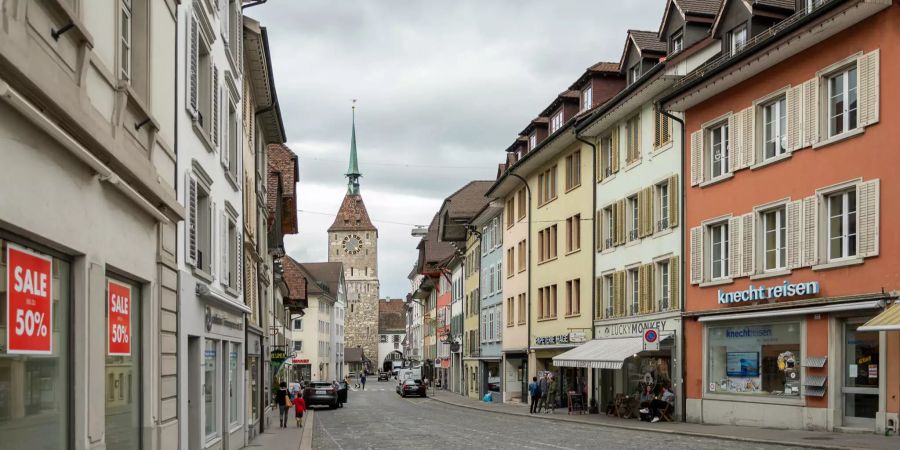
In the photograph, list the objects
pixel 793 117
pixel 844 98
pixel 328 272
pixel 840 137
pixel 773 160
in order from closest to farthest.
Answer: pixel 840 137
pixel 844 98
pixel 793 117
pixel 773 160
pixel 328 272

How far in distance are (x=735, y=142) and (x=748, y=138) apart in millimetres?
722

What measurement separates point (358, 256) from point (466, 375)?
10484 cm

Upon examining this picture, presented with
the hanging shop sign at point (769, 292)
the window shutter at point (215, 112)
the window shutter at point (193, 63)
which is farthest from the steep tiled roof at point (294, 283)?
the window shutter at point (193, 63)

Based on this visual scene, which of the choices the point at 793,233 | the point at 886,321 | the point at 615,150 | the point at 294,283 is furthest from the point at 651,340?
the point at 294,283

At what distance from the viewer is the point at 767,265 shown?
27234mm

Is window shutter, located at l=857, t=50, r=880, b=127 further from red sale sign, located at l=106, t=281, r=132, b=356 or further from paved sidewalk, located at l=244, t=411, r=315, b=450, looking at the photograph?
red sale sign, located at l=106, t=281, r=132, b=356

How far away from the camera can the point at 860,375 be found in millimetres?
23594

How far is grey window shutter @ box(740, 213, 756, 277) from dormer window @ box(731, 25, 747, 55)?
454 cm

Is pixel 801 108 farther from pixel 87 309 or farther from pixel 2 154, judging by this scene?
pixel 2 154

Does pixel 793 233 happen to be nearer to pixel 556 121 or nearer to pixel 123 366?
pixel 123 366

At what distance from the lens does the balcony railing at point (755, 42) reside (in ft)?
81.1

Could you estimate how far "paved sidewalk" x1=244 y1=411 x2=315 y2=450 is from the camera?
26666mm

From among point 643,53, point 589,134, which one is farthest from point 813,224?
point 589,134

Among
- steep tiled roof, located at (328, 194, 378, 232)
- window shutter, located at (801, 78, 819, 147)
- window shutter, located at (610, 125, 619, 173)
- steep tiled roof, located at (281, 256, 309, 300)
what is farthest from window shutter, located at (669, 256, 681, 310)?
steep tiled roof, located at (328, 194, 378, 232)
